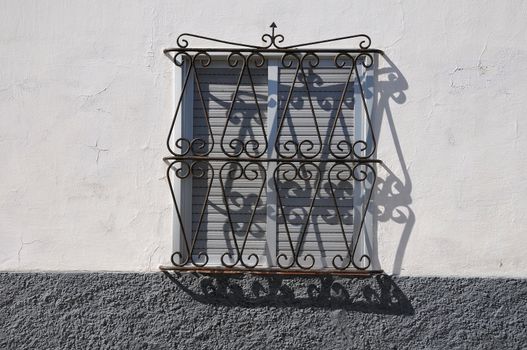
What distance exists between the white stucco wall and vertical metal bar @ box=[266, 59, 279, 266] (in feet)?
0.73

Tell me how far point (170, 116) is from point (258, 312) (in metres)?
1.22

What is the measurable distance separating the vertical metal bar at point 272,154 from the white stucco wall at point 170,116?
224 millimetres

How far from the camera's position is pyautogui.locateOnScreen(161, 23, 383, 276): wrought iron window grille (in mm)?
4273

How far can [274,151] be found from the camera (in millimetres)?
4320

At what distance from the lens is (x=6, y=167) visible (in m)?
4.29

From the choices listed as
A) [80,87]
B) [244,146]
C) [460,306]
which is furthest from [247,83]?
[460,306]

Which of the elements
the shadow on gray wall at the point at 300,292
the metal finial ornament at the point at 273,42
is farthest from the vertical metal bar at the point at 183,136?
the shadow on gray wall at the point at 300,292

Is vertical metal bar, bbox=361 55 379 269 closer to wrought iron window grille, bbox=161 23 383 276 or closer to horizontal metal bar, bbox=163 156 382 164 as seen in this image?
wrought iron window grille, bbox=161 23 383 276

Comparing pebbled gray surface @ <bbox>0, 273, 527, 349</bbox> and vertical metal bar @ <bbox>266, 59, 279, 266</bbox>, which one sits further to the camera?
vertical metal bar @ <bbox>266, 59, 279, 266</bbox>

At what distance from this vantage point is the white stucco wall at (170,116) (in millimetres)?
4227

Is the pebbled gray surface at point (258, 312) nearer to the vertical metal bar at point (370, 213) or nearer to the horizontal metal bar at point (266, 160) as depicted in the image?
the vertical metal bar at point (370, 213)

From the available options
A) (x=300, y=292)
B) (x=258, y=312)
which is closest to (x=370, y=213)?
(x=300, y=292)

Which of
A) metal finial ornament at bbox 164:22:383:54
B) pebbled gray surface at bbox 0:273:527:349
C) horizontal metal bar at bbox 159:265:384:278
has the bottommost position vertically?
pebbled gray surface at bbox 0:273:527:349

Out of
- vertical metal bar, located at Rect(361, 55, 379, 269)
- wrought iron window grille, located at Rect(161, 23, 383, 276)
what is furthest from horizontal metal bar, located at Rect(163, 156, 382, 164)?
vertical metal bar, located at Rect(361, 55, 379, 269)
